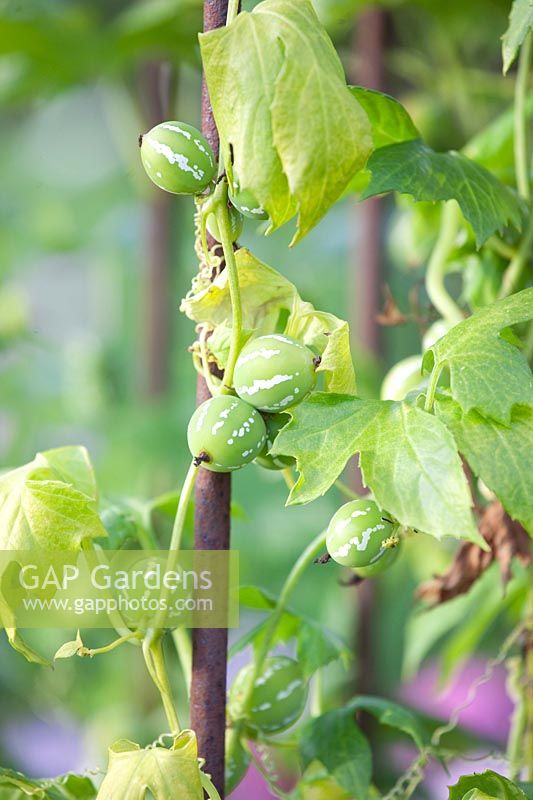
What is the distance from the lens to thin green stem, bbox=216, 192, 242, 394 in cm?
33

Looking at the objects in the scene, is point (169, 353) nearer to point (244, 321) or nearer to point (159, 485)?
point (159, 485)

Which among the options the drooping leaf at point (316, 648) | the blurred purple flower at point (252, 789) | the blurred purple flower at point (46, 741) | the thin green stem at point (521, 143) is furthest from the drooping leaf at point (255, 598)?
the blurred purple flower at point (46, 741)

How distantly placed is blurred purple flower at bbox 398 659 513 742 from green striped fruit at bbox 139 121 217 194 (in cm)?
93

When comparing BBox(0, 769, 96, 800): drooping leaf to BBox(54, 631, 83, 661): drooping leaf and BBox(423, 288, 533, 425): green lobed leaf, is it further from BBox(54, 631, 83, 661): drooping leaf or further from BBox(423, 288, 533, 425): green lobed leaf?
BBox(423, 288, 533, 425): green lobed leaf

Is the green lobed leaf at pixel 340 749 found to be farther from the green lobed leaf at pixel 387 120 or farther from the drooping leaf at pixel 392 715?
the green lobed leaf at pixel 387 120

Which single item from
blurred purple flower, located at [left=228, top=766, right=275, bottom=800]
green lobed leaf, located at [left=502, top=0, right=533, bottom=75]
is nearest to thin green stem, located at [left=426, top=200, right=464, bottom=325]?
green lobed leaf, located at [left=502, top=0, right=533, bottom=75]

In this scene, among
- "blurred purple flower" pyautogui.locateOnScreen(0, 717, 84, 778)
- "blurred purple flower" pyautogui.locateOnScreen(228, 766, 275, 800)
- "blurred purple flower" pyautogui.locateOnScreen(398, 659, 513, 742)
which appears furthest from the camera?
"blurred purple flower" pyautogui.locateOnScreen(0, 717, 84, 778)

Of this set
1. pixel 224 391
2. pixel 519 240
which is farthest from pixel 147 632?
pixel 519 240

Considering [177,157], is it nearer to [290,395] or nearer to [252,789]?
[290,395]

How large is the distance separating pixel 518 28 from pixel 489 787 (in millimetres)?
298

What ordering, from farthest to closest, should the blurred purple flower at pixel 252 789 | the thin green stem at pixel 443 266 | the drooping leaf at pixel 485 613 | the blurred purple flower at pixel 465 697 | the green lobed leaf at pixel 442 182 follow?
the blurred purple flower at pixel 465 697
the blurred purple flower at pixel 252 789
the drooping leaf at pixel 485 613
the thin green stem at pixel 443 266
the green lobed leaf at pixel 442 182

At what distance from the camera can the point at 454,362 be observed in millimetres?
341

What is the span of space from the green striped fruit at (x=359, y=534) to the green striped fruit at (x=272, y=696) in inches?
4.3

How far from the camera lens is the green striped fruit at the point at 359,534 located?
33 cm
